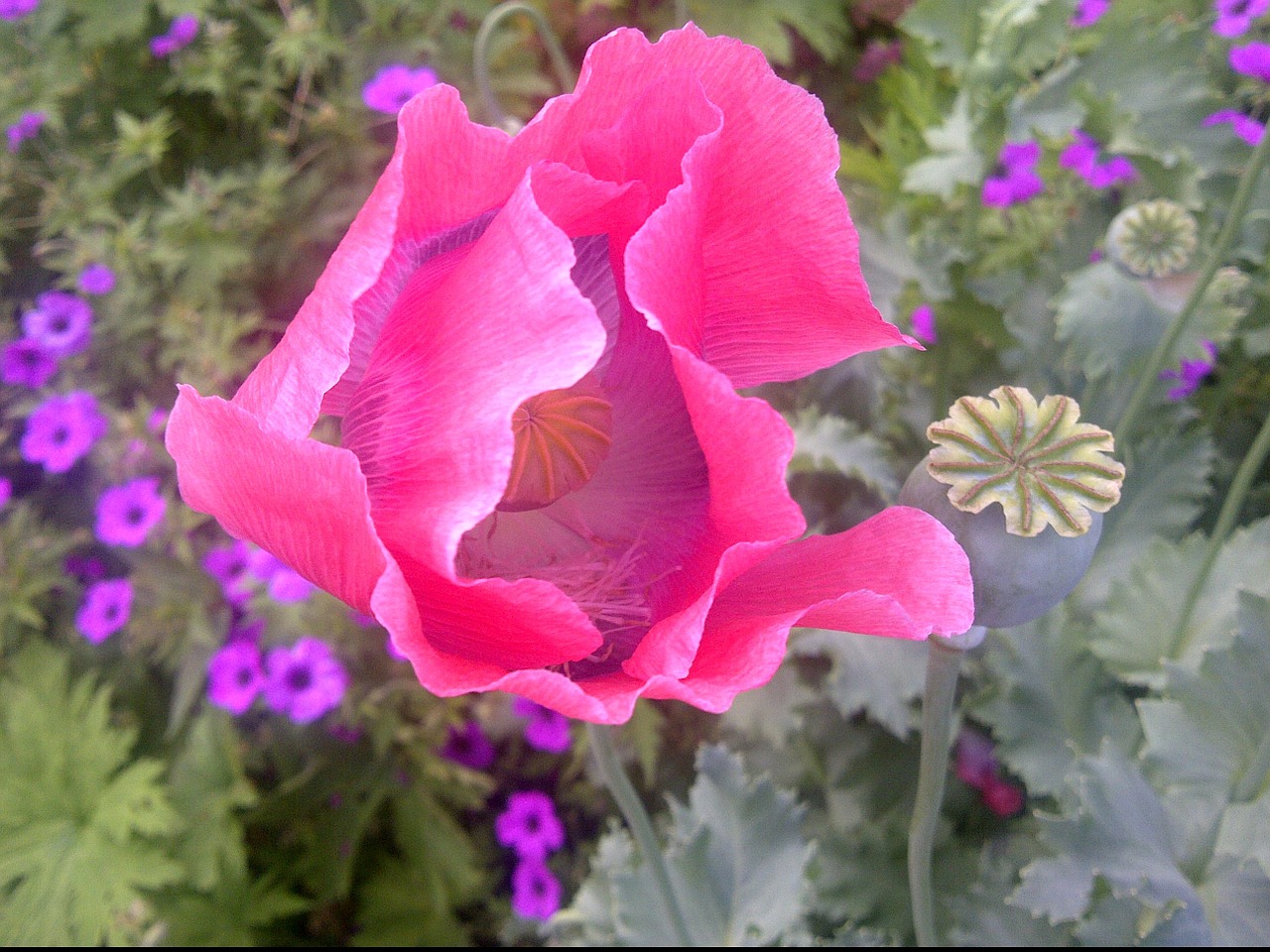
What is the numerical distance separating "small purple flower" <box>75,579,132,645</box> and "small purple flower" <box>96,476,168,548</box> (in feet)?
0.26

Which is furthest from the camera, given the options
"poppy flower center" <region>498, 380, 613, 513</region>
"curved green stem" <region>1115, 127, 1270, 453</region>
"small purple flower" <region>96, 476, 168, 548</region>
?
"small purple flower" <region>96, 476, 168, 548</region>

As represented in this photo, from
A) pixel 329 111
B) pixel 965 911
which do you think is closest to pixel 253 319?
pixel 329 111

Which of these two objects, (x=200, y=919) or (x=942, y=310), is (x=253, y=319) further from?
(x=942, y=310)

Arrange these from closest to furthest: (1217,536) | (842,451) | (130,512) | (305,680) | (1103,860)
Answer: (1103,860) → (1217,536) → (842,451) → (305,680) → (130,512)

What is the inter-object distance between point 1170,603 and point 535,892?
43.6 inches

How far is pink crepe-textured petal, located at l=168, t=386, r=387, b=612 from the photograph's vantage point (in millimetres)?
446

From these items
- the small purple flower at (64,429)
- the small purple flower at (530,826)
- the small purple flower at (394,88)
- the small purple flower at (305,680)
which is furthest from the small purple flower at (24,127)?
the small purple flower at (530,826)

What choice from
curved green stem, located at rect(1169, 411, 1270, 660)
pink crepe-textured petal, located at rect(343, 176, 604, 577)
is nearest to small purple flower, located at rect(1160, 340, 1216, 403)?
curved green stem, located at rect(1169, 411, 1270, 660)

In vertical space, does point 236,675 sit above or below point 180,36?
below

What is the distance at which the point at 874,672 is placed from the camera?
48.9 inches

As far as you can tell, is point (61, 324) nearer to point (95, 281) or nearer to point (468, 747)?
point (95, 281)

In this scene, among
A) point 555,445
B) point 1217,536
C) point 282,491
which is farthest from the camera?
point 1217,536

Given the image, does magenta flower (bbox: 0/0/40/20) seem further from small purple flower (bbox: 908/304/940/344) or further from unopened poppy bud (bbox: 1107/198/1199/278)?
unopened poppy bud (bbox: 1107/198/1199/278)

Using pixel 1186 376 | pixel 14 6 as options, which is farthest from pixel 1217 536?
pixel 14 6
